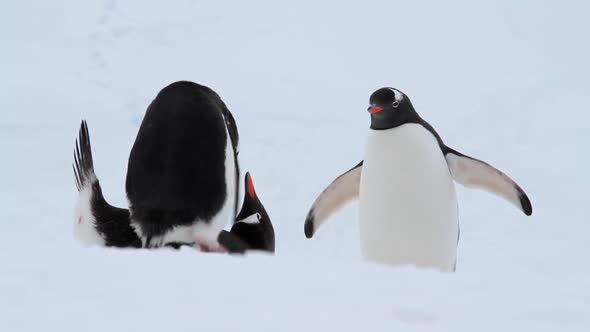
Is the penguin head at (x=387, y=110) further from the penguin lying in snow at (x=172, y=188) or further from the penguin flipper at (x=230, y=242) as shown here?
the penguin flipper at (x=230, y=242)

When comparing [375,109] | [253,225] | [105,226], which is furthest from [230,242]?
[375,109]

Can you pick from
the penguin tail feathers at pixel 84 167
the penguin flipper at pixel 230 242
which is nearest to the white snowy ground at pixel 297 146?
the penguin flipper at pixel 230 242

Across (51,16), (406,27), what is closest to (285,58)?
(406,27)

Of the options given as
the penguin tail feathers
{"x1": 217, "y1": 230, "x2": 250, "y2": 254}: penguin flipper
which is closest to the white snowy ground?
{"x1": 217, "y1": 230, "x2": 250, "y2": 254}: penguin flipper

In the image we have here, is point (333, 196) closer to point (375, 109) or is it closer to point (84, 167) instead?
point (375, 109)

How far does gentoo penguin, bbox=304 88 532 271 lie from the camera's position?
2.75 m

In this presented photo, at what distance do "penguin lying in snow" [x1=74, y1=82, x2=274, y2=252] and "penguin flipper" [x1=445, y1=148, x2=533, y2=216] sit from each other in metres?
0.80

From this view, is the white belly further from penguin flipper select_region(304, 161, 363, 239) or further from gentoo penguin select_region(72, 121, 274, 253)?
gentoo penguin select_region(72, 121, 274, 253)

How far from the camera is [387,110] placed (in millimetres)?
2779

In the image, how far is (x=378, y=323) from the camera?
1.17 m

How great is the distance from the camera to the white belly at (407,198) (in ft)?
9.03

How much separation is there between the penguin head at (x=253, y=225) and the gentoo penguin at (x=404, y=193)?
14.0 inches

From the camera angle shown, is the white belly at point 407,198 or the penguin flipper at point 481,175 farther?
the penguin flipper at point 481,175

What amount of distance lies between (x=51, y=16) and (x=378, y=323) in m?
12.3
